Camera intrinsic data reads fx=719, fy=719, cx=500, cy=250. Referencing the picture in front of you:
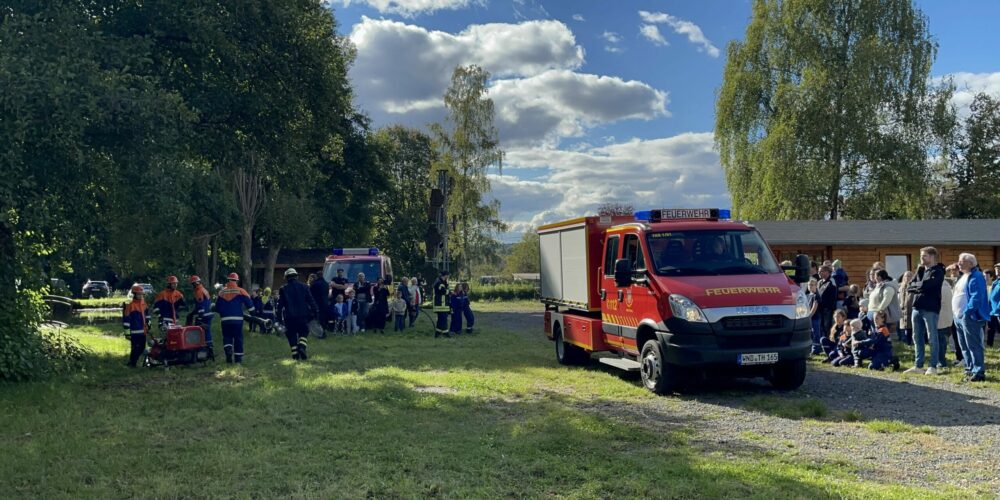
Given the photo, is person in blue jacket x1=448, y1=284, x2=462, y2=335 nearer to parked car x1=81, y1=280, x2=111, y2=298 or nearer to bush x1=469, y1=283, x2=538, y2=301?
bush x1=469, y1=283, x2=538, y2=301

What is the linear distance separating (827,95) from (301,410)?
3139 cm

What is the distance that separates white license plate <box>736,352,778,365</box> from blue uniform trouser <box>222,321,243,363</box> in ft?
28.6

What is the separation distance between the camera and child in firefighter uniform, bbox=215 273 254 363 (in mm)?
12852

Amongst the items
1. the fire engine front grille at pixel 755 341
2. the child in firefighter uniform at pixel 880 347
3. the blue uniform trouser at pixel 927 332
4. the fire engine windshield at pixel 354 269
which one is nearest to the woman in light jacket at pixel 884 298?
the child in firefighter uniform at pixel 880 347

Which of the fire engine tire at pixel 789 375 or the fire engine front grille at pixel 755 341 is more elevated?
the fire engine front grille at pixel 755 341

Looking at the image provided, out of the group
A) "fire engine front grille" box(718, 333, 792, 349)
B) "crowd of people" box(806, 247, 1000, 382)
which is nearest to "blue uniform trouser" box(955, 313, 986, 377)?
"crowd of people" box(806, 247, 1000, 382)

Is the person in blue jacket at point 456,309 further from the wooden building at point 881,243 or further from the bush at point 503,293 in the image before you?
the bush at point 503,293

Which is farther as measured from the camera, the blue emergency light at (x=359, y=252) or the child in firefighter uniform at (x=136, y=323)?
the blue emergency light at (x=359, y=252)

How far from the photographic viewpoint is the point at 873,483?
5430mm

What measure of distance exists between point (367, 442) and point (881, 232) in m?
24.0

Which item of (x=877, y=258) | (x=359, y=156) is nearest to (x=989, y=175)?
(x=877, y=258)

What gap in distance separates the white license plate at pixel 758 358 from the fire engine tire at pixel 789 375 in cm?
61

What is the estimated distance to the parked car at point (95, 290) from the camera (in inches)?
2339

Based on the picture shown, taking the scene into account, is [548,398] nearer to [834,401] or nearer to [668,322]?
[668,322]
